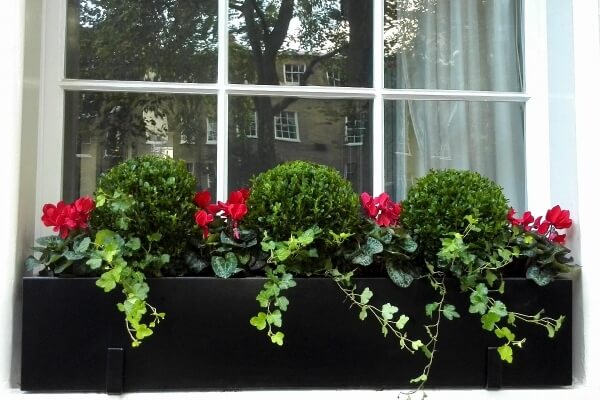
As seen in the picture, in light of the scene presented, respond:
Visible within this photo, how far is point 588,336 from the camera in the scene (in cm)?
160

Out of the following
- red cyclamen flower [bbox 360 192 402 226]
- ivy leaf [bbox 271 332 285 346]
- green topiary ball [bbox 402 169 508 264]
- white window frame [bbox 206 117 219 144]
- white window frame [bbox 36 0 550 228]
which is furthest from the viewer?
white window frame [bbox 206 117 219 144]

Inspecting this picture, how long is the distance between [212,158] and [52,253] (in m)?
0.58

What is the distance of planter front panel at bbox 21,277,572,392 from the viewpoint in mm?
1464

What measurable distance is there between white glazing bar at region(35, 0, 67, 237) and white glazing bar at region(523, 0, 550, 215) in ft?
4.93

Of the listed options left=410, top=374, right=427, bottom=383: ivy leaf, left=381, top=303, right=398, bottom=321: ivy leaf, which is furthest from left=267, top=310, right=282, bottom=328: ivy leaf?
left=410, top=374, right=427, bottom=383: ivy leaf

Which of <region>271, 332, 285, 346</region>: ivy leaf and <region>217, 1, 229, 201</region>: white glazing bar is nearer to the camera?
<region>271, 332, 285, 346</region>: ivy leaf

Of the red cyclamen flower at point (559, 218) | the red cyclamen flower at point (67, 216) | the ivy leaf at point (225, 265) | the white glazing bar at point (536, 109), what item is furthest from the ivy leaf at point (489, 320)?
the red cyclamen flower at point (67, 216)

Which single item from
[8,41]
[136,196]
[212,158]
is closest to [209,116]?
[212,158]

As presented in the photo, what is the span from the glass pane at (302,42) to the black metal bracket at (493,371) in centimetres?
94

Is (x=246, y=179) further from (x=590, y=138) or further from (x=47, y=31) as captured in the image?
(x=590, y=138)

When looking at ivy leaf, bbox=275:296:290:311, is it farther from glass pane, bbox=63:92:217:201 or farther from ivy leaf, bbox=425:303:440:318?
glass pane, bbox=63:92:217:201

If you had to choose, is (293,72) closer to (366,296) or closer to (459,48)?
(459,48)

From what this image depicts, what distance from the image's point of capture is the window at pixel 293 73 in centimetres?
191

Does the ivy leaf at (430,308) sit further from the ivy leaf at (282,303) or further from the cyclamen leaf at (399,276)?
the ivy leaf at (282,303)
